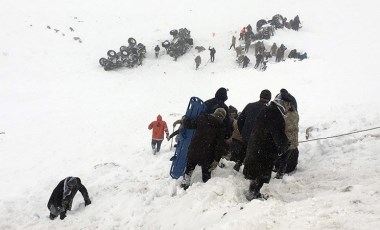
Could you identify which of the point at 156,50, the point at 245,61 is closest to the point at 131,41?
the point at 156,50

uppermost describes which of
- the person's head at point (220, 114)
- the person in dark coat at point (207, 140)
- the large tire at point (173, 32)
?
the large tire at point (173, 32)

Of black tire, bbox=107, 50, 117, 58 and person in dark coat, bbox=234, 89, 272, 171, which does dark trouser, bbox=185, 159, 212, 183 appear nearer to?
person in dark coat, bbox=234, 89, 272, 171

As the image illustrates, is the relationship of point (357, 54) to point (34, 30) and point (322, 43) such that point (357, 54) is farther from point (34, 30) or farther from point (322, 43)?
point (34, 30)

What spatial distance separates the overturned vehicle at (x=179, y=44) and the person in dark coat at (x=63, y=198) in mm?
18271

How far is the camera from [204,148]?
6.33 metres

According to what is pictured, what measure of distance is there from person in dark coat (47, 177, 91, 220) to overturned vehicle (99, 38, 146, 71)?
652 inches

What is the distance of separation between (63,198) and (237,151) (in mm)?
4077

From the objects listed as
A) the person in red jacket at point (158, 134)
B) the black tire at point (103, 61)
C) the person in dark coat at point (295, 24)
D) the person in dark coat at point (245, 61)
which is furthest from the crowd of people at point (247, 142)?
the person in dark coat at point (295, 24)

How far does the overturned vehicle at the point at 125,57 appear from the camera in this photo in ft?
77.5

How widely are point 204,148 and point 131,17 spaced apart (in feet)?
91.4

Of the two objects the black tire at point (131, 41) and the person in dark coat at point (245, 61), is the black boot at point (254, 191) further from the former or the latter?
the black tire at point (131, 41)

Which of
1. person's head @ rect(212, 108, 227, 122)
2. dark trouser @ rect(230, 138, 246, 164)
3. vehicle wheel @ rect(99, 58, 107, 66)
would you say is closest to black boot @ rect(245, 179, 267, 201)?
person's head @ rect(212, 108, 227, 122)

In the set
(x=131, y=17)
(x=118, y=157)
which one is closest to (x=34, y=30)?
(x=131, y=17)

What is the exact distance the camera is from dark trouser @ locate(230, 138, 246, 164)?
7.07 meters
